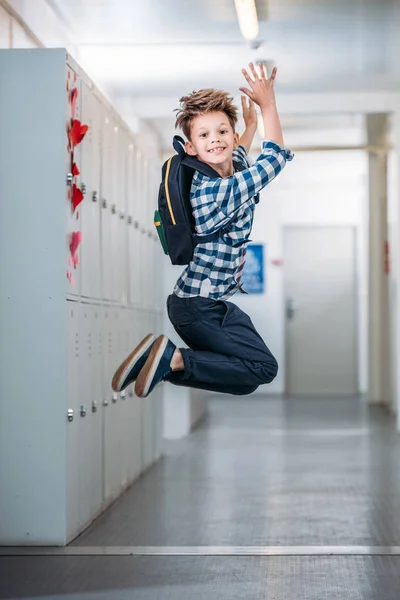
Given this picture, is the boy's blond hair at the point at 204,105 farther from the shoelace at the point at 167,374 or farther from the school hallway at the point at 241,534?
the school hallway at the point at 241,534

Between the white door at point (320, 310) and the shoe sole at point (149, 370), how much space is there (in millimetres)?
12583

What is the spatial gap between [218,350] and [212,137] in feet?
2.27

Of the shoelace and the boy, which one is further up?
the boy

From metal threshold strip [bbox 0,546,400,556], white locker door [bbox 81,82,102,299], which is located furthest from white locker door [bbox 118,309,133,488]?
metal threshold strip [bbox 0,546,400,556]

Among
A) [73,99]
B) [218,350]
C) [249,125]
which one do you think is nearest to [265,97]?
[249,125]

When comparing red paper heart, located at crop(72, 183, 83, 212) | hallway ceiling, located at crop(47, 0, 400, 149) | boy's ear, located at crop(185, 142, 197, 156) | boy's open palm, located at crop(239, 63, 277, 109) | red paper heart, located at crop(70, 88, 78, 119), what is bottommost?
boy's ear, located at crop(185, 142, 197, 156)

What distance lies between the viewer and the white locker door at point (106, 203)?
5801 millimetres

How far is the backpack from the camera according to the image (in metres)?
3.10

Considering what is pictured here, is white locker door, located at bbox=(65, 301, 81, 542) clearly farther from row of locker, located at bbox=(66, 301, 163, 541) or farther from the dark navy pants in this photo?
the dark navy pants

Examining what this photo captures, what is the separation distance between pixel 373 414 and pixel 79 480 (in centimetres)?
732

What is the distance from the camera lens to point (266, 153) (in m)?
3.12

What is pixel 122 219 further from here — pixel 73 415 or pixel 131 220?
pixel 73 415

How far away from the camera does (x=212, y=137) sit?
10.0 ft

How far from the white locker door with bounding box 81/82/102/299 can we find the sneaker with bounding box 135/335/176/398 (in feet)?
6.63
